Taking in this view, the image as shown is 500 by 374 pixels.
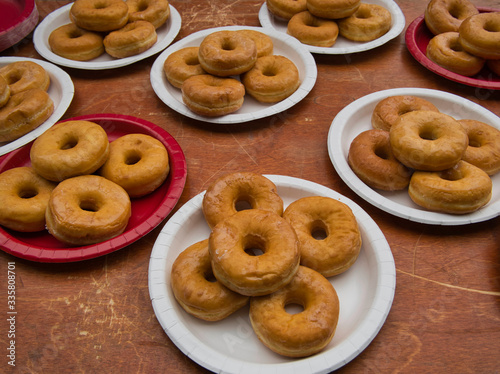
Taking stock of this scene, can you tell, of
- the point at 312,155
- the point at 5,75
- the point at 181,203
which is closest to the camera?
the point at 181,203

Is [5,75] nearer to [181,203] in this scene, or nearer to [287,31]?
[181,203]

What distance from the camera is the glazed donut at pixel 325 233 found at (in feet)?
5.96

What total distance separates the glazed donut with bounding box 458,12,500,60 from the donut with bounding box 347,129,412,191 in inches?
45.8

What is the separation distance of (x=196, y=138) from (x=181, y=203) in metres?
0.58

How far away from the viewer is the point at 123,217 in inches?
79.0

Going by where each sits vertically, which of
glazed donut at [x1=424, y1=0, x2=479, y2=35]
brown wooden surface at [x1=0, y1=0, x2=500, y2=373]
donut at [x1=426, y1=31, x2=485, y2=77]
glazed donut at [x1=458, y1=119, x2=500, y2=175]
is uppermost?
glazed donut at [x1=424, y1=0, x2=479, y2=35]

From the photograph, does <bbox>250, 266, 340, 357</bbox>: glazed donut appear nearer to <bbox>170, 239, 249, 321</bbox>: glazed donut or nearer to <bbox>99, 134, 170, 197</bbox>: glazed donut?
<bbox>170, 239, 249, 321</bbox>: glazed donut

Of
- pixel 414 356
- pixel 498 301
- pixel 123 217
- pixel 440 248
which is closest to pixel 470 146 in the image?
pixel 440 248

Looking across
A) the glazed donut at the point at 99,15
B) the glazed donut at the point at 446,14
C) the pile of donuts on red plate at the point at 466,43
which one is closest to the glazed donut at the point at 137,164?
the glazed donut at the point at 99,15

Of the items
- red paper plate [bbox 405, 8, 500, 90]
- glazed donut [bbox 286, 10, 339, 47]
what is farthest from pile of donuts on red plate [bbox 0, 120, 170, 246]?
red paper plate [bbox 405, 8, 500, 90]

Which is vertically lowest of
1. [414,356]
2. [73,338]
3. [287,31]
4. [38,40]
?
[73,338]

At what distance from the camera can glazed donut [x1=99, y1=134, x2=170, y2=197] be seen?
85.5 inches

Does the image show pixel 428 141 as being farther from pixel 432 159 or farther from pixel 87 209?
pixel 87 209

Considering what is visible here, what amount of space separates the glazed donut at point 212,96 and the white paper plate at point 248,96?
6 centimetres
